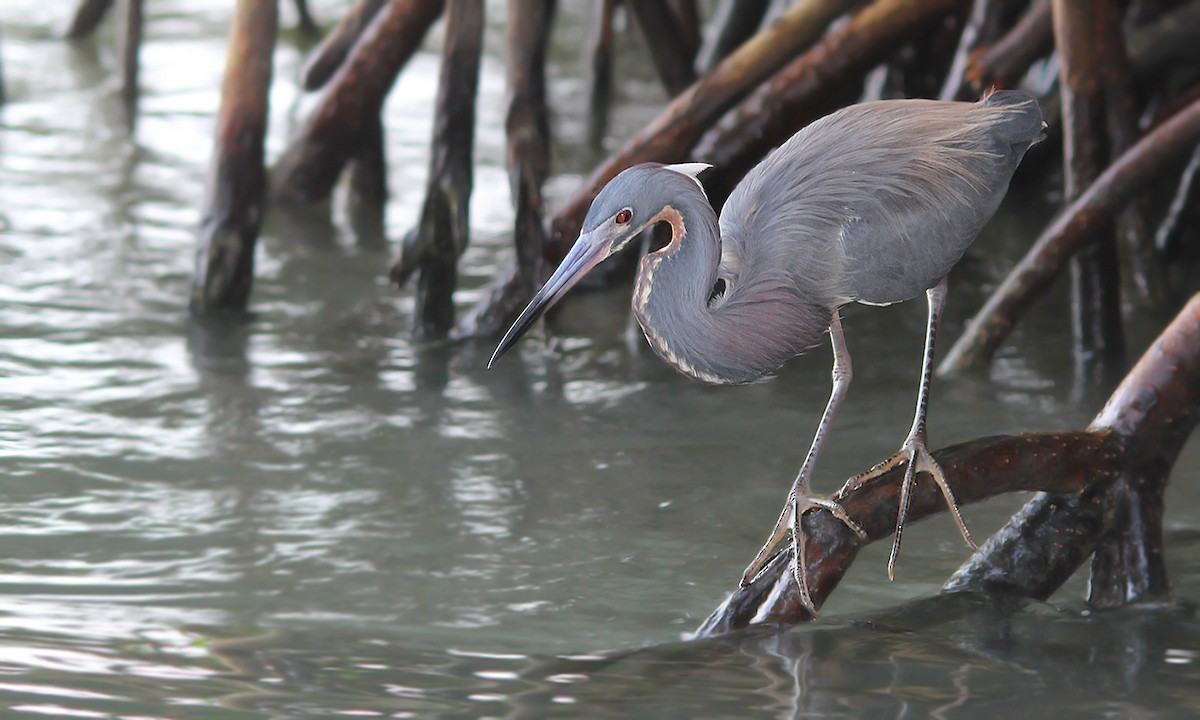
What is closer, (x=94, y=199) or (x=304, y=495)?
(x=304, y=495)

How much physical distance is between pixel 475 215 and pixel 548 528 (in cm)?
293

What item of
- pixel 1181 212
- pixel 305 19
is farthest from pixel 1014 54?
pixel 305 19

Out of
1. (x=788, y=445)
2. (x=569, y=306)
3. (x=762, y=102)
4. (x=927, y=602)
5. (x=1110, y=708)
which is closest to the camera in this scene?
(x=1110, y=708)

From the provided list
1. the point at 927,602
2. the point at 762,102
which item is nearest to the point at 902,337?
the point at 762,102

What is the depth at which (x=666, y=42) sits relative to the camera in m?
7.34

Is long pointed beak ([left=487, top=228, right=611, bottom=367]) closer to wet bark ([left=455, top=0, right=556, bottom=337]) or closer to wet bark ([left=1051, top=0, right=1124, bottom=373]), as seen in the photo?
wet bark ([left=455, top=0, right=556, bottom=337])

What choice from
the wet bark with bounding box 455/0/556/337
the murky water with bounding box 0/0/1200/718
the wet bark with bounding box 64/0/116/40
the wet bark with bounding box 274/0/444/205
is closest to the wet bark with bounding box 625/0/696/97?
the murky water with bounding box 0/0/1200/718

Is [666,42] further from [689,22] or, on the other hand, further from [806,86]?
[806,86]

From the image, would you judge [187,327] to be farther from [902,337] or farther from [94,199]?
[902,337]

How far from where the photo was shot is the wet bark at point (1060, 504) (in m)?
2.87

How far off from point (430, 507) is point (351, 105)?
2.62 meters

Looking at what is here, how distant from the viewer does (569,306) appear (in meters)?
5.55

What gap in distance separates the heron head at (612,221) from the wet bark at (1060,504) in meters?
0.70

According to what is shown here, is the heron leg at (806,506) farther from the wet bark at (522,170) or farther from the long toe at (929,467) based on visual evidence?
the wet bark at (522,170)
